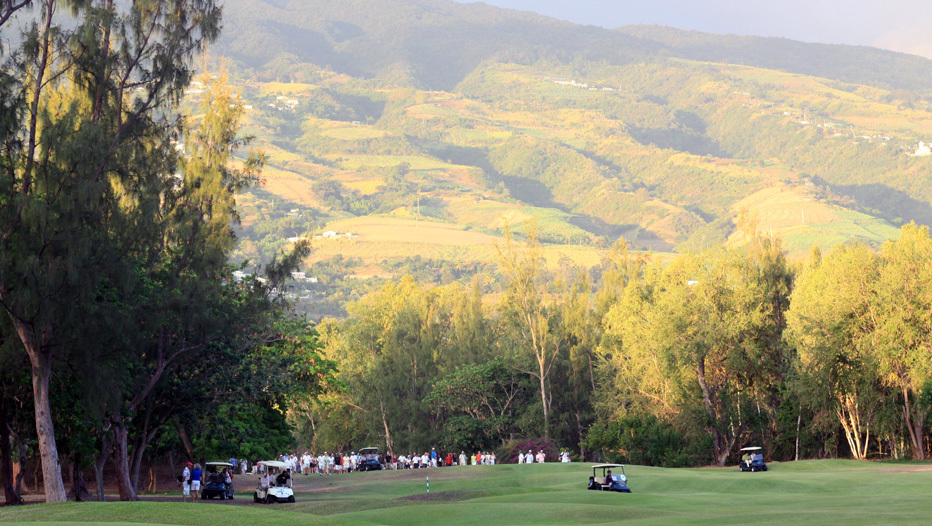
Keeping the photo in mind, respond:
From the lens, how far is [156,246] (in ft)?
120

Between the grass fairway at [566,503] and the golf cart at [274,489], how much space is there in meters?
0.95

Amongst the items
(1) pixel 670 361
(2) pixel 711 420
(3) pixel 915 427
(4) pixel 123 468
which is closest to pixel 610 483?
(4) pixel 123 468

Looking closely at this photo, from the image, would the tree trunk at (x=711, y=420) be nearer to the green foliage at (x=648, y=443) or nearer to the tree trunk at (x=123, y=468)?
the green foliage at (x=648, y=443)

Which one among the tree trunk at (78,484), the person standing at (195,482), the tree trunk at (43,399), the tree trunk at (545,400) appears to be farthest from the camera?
the tree trunk at (545,400)

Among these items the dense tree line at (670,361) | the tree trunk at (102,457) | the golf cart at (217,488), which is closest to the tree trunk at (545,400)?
the dense tree line at (670,361)

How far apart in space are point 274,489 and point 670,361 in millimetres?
41372

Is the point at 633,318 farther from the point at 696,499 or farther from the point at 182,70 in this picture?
the point at 182,70

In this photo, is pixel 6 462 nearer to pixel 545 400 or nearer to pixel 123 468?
pixel 123 468

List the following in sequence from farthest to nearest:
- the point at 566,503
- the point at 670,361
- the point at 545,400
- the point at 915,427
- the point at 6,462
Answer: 1. the point at 545,400
2. the point at 670,361
3. the point at 915,427
4. the point at 6,462
5. the point at 566,503

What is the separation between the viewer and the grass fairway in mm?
27422

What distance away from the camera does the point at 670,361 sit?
7394 centimetres

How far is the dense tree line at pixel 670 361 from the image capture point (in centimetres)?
6252

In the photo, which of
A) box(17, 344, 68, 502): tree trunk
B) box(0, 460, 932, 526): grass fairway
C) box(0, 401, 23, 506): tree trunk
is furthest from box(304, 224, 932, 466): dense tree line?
box(17, 344, 68, 502): tree trunk

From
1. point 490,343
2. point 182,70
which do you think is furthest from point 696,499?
point 490,343
